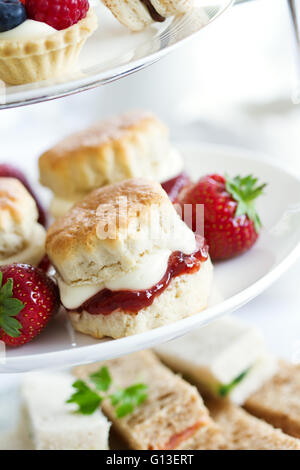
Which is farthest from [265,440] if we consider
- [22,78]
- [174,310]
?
[22,78]

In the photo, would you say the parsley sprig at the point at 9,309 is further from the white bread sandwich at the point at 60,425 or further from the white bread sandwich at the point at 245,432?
the white bread sandwich at the point at 245,432

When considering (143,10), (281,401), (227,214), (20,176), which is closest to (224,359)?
(281,401)

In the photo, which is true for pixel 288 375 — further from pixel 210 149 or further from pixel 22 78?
pixel 22 78

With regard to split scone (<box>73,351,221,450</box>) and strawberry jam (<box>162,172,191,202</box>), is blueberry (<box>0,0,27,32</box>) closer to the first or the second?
strawberry jam (<box>162,172,191,202</box>)

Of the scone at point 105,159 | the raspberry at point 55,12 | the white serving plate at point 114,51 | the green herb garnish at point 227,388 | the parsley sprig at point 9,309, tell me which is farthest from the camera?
the green herb garnish at point 227,388

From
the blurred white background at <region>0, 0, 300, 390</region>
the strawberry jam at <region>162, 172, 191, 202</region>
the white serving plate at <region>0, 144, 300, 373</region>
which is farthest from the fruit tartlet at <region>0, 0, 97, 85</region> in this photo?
the blurred white background at <region>0, 0, 300, 390</region>

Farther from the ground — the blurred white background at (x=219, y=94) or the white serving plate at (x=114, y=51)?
the white serving plate at (x=114, y=51)

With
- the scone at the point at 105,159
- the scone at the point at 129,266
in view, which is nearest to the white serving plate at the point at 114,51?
the scone at the point at 129,266
